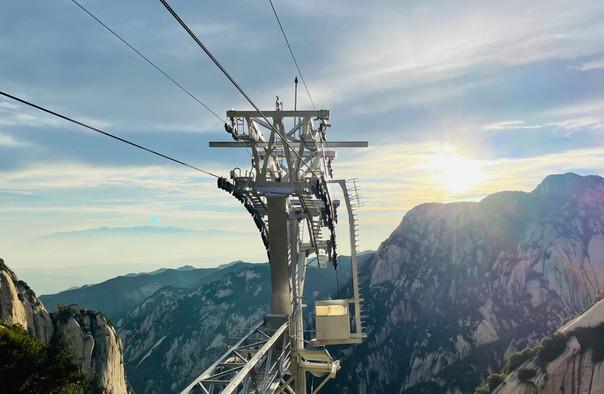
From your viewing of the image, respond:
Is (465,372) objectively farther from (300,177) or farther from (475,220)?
(300,177)

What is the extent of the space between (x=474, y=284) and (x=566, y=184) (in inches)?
2329

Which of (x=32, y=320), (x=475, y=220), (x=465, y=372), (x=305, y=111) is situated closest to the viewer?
(x=305, y=111)

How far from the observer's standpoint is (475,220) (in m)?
178

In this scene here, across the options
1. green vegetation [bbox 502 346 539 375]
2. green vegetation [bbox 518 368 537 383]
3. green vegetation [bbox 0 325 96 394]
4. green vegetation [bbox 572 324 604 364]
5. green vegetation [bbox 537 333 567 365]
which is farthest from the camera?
green vegetation [bbox 502 346 539 375]

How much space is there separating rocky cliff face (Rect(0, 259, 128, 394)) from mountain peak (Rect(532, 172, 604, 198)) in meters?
164

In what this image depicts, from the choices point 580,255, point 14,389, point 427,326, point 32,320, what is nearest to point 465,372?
point 427,326

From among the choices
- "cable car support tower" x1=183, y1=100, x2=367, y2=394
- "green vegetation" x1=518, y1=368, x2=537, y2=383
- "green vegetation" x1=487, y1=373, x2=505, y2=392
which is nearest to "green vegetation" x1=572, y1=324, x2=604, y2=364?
"green vegetation" x1=518, y1=368, x2=537, y2=383

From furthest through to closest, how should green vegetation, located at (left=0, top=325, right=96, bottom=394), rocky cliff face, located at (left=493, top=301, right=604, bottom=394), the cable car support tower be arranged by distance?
1. rocky cliff face, located at (left=493, top=301, right=604, bottom=394)
2. green vegetation, located at (left=0, top=325, right=96, bottom=394)
3. the cable car support tower

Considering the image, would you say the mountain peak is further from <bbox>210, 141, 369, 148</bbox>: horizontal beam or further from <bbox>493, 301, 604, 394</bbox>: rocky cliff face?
<bbox>210, 141, 369, 148</bbox>: horizontal beam

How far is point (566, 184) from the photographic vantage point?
174 m

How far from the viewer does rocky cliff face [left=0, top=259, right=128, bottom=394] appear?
6982 cm

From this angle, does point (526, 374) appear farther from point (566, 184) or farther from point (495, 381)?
point (566, 184)

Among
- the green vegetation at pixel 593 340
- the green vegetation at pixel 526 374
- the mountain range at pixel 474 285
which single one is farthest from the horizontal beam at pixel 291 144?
the mountain range at pixel 474 285

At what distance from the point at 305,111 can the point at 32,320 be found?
71.9 m
